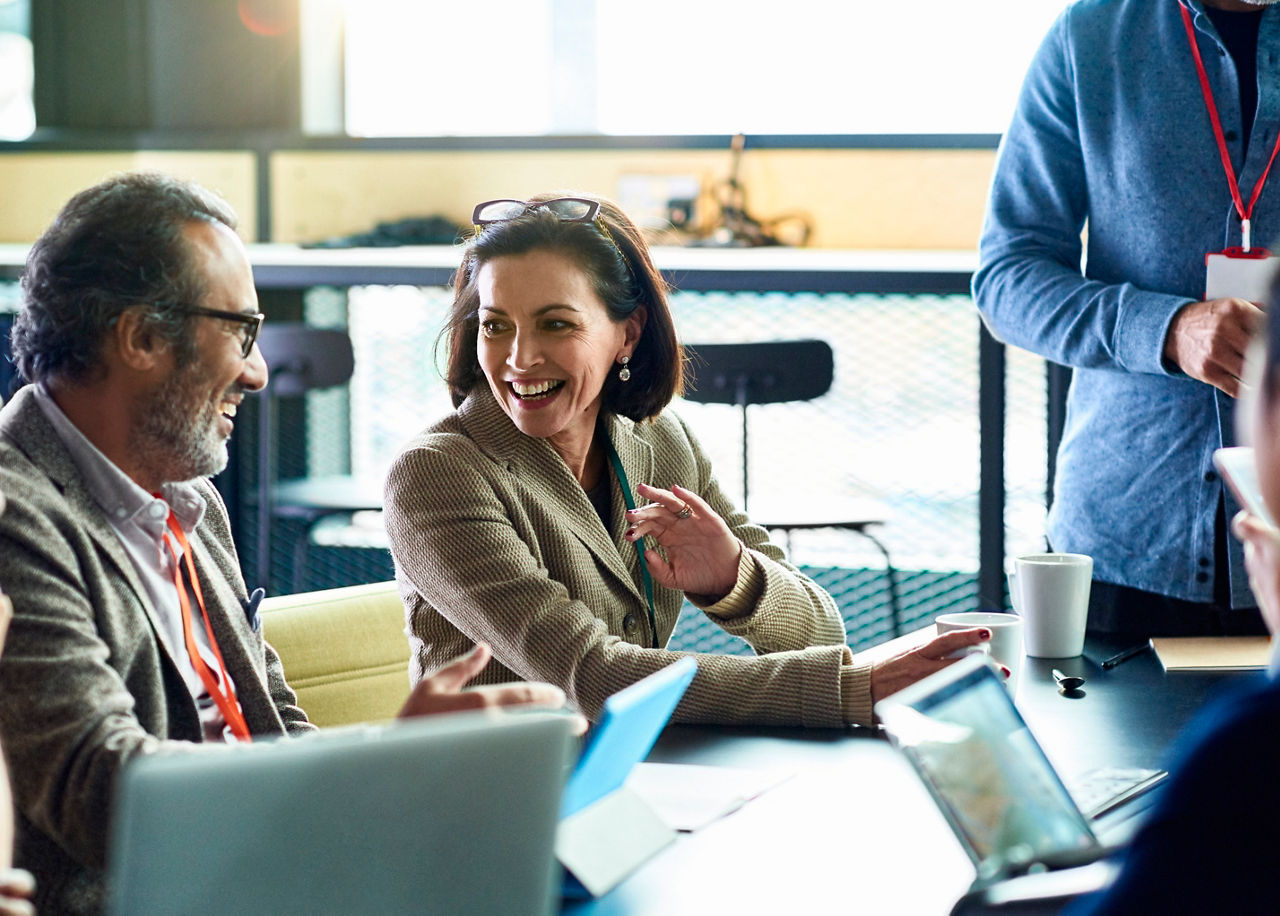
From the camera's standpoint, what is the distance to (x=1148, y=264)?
5.90 ft

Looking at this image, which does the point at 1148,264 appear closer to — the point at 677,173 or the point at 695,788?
the point at 695,788

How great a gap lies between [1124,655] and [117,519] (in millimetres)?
1060

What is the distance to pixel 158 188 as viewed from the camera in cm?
130

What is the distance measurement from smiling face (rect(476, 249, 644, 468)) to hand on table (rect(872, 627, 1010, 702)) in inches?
20.6

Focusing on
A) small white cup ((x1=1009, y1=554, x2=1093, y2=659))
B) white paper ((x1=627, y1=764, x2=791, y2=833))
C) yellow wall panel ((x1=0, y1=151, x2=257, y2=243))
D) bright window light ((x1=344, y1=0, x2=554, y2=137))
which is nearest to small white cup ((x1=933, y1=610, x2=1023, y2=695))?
small white cup ((x1=1009, y1=554, x2=1093, y2=659))

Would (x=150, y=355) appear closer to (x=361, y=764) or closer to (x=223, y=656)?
(x=223, y=656)

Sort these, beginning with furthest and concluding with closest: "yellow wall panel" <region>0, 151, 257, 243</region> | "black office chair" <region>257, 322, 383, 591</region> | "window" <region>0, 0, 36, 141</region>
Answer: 1. "window" <region>0, 0, 36, 141</region>
2. "yellow wall panel" <region>0, 151, 257, 243</region>
3. "black office chair" <region>257, 322, 383, 591</region>

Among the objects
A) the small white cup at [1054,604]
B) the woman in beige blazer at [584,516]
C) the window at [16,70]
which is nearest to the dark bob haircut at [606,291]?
the woman in beige blazer at [584,516]

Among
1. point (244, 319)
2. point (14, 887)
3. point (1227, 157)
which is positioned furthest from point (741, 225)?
point (14, 887)

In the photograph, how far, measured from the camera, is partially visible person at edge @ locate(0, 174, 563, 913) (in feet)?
3.54

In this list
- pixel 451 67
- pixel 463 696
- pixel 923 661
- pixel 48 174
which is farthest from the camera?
pixel 451 67

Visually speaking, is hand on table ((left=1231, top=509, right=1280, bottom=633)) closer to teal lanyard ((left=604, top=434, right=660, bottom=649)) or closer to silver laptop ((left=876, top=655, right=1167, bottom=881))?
silver laptop ((left=876, top=655, right=1167, bottom=881))

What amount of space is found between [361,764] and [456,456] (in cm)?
95

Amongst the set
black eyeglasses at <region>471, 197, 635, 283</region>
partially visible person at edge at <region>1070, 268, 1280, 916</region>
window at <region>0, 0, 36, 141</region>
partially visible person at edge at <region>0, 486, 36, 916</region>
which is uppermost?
window at <region>0, 0, 36, 141</region>
